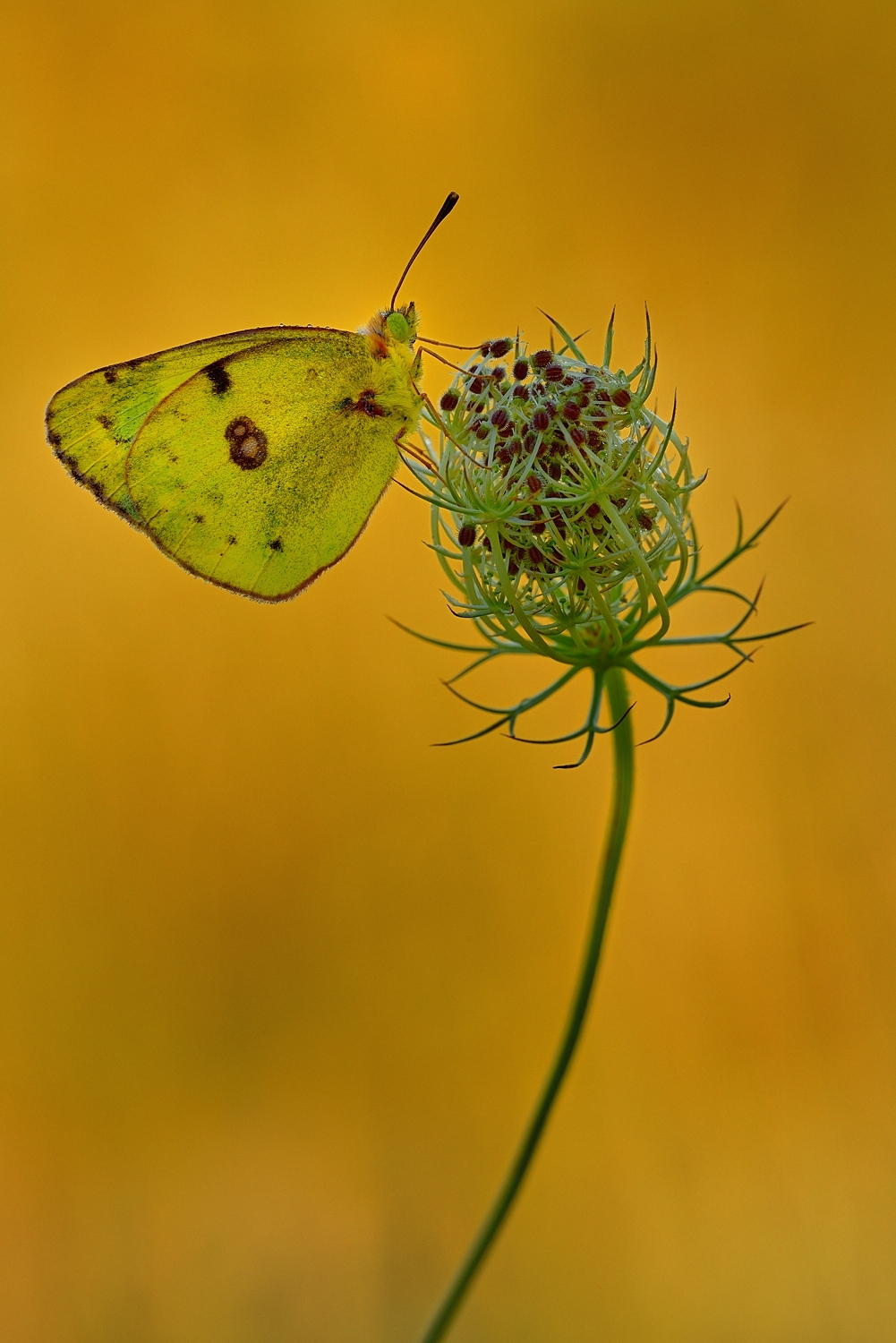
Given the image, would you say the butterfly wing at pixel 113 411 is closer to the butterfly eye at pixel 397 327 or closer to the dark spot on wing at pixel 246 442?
the dark spot on wing at pixel 246 442

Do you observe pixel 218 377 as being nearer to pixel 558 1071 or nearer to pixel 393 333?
pixel 393 333

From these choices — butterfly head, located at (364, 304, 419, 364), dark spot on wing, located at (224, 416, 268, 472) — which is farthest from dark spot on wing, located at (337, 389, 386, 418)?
dark spot on wing, located at (224, 416, 268, 472)

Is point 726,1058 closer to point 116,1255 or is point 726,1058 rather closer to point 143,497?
point 116,1255

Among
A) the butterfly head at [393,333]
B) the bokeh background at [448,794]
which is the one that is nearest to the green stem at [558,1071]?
the butterfly head at [393,333]

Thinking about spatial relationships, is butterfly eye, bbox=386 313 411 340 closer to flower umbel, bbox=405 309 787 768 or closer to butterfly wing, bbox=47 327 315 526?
butterfly wing, bbox=47 327 315 526

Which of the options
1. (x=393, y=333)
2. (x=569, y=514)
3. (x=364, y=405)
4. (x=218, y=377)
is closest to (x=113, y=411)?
(x=218, y=377)

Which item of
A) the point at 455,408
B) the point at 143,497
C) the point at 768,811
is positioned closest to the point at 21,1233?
the point at 143,497
